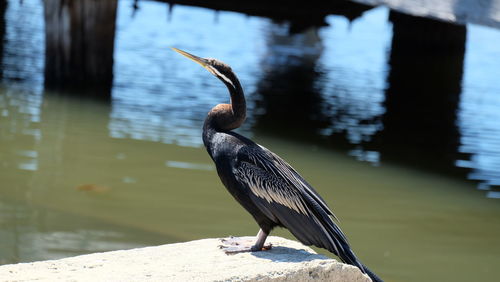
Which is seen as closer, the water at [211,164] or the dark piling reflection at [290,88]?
the water at [211,164]

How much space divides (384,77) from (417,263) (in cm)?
886

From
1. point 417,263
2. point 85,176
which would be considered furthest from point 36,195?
point 417,263

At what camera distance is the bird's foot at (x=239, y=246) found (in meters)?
4.12

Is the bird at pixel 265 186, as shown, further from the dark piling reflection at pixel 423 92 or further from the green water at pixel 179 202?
the dark piling reflection at pixel 423 92

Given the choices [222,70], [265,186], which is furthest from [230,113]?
[265,186]

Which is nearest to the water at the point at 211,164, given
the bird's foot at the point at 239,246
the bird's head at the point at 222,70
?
the bird's foot at the point at 239,246

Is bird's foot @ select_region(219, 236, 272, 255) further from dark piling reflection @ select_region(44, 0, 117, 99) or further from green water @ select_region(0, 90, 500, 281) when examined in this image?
dark piling reflection @ select_region(44, 0, 117, 99)

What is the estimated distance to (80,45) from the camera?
36.8 feet

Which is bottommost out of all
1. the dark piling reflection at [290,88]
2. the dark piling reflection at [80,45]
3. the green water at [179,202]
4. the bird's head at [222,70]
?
the dark piling reflection at [290,88]

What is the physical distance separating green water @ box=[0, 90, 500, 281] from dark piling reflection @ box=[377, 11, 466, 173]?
101cm

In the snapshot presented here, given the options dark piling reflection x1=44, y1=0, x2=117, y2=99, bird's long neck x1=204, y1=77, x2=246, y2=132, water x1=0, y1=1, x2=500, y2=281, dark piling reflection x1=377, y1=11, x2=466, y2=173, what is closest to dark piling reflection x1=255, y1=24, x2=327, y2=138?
water x1=0, y1=1, x2=500, y2=281

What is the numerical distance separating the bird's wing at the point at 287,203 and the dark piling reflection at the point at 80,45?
23.3 feet

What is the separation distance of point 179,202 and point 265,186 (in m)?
3.14

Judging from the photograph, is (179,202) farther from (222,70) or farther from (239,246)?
(222,70)
